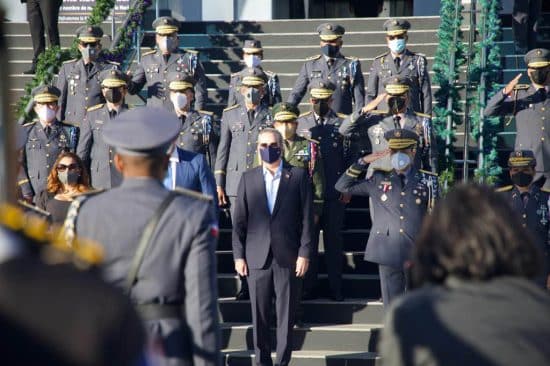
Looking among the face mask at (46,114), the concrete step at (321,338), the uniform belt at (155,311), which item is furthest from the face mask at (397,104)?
the uniform belt at (155,311)

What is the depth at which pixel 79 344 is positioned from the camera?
2.27m

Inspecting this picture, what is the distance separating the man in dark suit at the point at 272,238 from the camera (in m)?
10.3

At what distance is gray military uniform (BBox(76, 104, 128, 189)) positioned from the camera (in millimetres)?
11969

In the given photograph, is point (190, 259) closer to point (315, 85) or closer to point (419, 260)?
point (419, 260)

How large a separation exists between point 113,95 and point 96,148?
1.86 feet

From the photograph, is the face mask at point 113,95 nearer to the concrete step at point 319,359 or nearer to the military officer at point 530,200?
the concrete step at point 319,359

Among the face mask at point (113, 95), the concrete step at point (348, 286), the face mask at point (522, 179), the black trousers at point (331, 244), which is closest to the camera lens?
the face mask at point (522, 179)

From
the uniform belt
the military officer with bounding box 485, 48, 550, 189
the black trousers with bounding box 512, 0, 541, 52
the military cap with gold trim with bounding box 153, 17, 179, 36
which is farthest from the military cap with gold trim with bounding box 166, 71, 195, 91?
the uniform belt

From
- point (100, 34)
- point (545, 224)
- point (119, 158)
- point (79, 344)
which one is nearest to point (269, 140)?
point (545, 224)

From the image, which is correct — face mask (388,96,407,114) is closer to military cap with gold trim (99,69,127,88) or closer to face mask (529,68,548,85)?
face mask (529,68,548,85)

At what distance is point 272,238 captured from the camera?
1030 centimetres

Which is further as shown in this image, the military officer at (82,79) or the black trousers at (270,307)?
the military officer at (82,79)

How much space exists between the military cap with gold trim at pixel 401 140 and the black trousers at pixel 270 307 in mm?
1347

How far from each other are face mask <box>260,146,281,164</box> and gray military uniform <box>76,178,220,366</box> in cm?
568
